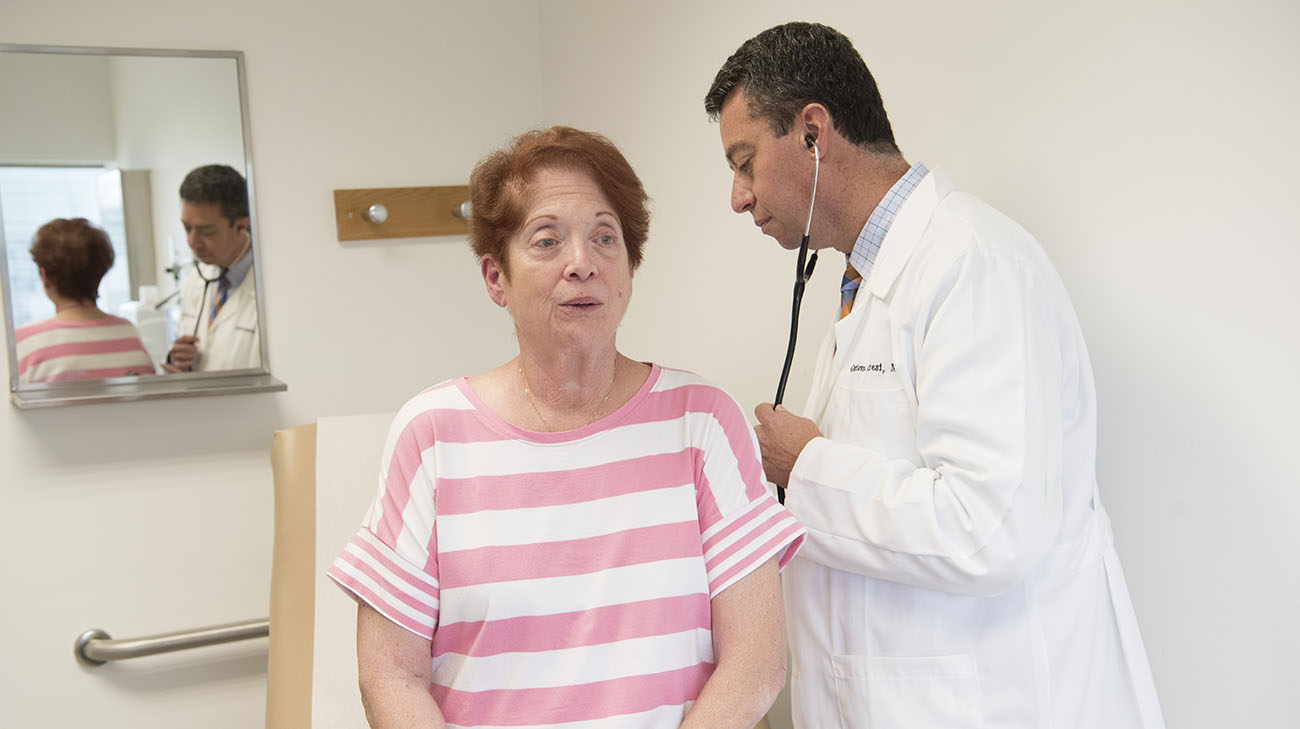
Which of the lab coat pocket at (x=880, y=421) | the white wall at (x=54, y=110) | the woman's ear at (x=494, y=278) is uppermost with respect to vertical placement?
the white wall at (x=54, y=110)

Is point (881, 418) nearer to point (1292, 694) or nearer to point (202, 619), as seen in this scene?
point (1292, 694)

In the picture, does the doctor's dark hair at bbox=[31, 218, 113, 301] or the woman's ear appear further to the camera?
the doctor's dark hair at bbox=[31, 218, 113, 301]

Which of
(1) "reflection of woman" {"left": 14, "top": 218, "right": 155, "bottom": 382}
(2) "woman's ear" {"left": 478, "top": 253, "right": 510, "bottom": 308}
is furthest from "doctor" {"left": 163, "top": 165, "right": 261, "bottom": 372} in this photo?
(2) "woman's ear" {"left": 478, "top": 253, "right": 510, "bottom": 308}

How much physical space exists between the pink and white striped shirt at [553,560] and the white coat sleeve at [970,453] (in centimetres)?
11

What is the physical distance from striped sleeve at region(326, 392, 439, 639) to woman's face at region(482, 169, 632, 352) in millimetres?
179

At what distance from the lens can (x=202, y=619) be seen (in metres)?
2.42

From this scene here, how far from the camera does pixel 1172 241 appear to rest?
1157 millimetres

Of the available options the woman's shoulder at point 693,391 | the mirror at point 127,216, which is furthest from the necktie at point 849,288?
the mirror at point 127,216

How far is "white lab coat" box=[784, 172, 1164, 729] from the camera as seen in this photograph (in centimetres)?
108

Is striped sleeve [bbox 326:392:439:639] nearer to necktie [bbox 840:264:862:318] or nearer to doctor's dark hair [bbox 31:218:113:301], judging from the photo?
necktie [bbox 840:264:862:318]

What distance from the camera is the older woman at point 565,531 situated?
1078 mm

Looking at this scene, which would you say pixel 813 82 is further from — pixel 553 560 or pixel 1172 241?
pixel 553 560

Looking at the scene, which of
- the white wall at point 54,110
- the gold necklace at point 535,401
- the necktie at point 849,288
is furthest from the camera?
the white wall at point 54,110

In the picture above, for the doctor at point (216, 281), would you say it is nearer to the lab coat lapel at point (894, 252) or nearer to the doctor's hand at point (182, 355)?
the doctor's hand at point (182, 355)
